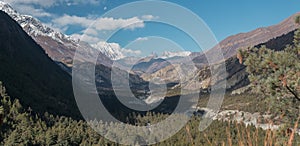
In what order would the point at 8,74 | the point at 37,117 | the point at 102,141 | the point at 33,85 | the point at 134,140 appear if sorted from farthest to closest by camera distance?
the point at 33,85
the point at 8,74
the point at 37,117
the point at 134,140
the point at 102,141

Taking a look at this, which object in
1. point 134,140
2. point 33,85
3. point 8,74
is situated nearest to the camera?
point 134,140

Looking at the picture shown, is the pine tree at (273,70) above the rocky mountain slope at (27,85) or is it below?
below

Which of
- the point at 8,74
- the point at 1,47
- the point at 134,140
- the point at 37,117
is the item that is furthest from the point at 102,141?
the point at 1,47

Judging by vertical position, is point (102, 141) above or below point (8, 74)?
below

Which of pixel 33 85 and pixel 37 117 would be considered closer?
pixel 37 117

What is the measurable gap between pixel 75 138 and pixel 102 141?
943 centimetres

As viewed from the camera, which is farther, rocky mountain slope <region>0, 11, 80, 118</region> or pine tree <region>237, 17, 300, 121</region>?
rocky mountain slope <region>0, 11, 80, 118</region>

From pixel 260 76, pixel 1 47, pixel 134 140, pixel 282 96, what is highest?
pixel 1 47

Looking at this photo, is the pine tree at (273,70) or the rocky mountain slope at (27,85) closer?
the pine tree at (273,70)

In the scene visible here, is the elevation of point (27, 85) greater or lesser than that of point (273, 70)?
greater

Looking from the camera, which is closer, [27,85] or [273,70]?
[273,70]

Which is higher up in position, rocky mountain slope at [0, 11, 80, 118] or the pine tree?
rocky mountain slope at [0, 11, 80, 118]

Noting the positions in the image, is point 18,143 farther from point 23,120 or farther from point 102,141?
point 102,141

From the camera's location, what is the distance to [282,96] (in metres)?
11.3
